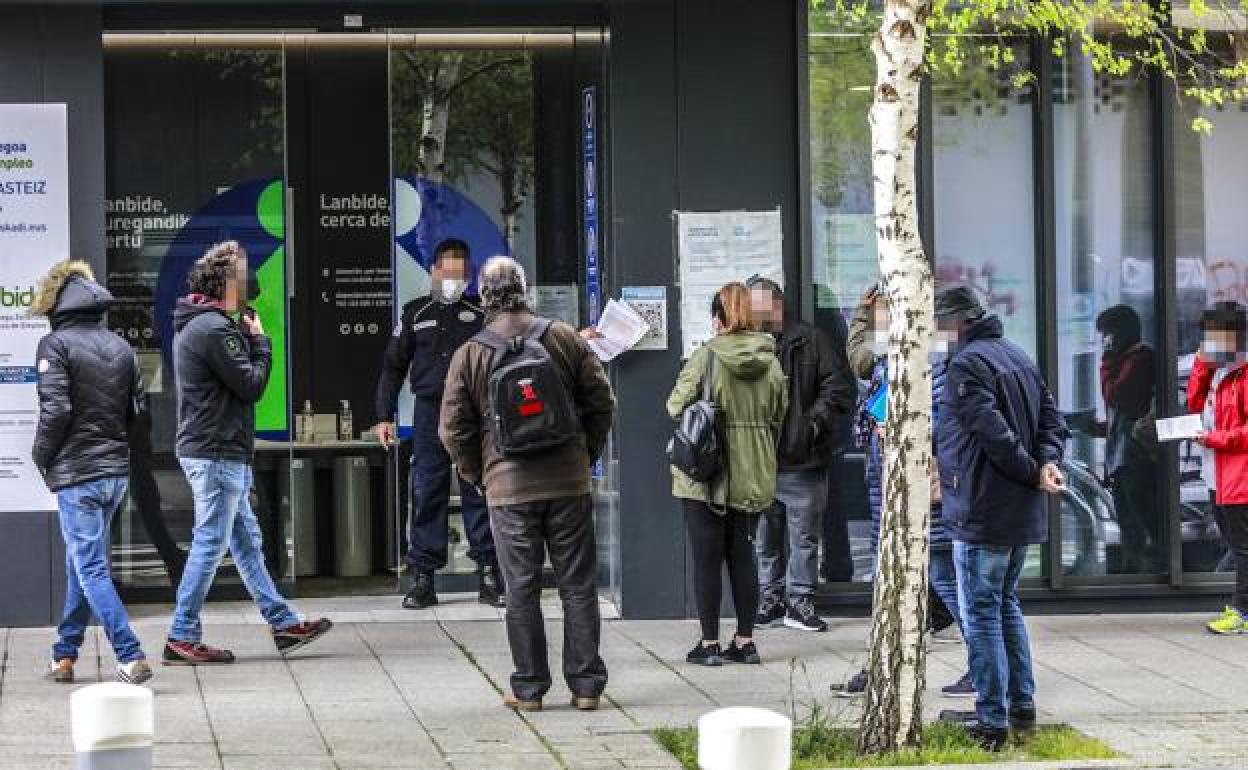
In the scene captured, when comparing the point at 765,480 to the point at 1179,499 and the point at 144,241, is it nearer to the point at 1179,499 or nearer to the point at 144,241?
the point at 1179,499

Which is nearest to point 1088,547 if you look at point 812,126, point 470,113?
point 812,126

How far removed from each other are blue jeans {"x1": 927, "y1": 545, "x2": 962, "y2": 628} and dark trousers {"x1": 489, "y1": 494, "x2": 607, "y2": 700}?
1.52 metres

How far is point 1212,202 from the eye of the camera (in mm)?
12633

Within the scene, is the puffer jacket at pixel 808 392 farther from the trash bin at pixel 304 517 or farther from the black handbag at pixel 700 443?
the trash bin at pixel 304 517

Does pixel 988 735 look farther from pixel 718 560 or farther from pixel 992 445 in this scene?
pixel 718 560

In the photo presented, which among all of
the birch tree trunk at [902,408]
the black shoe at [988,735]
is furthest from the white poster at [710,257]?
the black shoe at [988,735]

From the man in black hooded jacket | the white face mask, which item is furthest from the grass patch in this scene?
the white face mask

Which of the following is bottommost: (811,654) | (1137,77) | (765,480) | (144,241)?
(811,654)

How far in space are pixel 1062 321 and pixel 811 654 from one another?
2.86 metres

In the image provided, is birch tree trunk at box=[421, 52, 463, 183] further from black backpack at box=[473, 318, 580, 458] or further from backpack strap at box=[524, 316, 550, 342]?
black backpack at box=[473, 318, 580, 458]

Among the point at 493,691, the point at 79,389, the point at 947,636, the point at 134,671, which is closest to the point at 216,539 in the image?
the point at 134,671

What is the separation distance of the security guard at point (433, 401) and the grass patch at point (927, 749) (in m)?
3.78

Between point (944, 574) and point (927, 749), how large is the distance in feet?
4.19

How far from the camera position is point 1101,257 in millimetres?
12547
